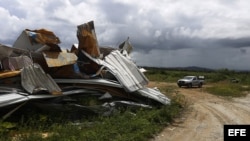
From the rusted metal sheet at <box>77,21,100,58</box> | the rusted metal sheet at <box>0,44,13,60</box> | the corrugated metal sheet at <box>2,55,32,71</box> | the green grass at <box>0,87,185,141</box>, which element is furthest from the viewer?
the rusted metal sheet at <box>77,21,100,58</box>

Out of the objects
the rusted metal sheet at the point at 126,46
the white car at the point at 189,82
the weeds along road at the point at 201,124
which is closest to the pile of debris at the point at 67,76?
the weeds along road at the point at 201,124

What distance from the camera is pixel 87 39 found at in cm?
1769

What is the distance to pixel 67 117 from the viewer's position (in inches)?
574

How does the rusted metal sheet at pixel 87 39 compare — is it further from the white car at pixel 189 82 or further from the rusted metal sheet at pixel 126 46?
the white car at pixel 189 82

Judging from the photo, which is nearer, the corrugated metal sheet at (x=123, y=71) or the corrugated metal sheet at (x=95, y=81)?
the corrugated metal sheet at (x=95, y=81)

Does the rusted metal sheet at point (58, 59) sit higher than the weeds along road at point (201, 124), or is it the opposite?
the rusted metal sheet at point (58, 59)

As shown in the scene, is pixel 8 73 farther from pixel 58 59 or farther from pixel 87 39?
pixel 87 39

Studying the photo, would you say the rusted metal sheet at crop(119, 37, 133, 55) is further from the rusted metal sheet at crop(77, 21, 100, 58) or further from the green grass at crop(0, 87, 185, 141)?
the green grass at crop(0, 87, 185, 141)

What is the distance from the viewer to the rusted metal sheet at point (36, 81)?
13859mm

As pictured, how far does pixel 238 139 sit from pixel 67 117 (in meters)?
7.99

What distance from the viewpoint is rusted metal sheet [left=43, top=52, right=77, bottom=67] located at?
15.0 m

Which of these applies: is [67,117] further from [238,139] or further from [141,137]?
[238,139]

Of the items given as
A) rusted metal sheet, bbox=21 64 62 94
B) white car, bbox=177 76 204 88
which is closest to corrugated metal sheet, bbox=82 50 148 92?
rusted metal sheet, bbox=21 64 62 94

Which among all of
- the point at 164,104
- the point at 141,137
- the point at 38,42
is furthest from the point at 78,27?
the point at 141,137
